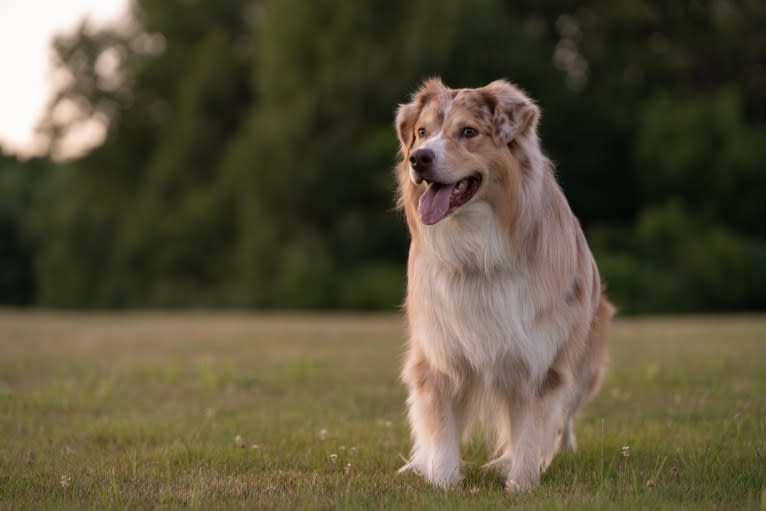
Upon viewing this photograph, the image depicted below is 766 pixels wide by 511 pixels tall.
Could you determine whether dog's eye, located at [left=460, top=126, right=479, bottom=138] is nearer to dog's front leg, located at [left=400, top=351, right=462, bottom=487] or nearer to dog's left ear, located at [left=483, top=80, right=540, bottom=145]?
dog's left ear, located at [left=483, top=80, right=540, bottom=145]

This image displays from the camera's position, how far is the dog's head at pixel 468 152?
4.61 meters

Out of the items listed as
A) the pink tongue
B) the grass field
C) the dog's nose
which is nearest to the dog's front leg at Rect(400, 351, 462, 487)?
the grass field

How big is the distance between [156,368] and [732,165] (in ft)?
68.1

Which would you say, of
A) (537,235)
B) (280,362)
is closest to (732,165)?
(280,362)

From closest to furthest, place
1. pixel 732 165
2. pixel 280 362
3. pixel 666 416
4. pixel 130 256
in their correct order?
pixel 666 416 → pixel 280 362 → pixel 732 165 → pixel 130 256

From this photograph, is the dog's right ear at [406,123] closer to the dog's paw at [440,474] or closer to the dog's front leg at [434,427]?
the dog's front leg at [434,427]

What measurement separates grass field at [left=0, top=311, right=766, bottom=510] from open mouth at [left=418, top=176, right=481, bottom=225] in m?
1.39

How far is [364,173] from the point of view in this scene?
2777 centimetres

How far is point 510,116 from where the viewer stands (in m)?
4.76

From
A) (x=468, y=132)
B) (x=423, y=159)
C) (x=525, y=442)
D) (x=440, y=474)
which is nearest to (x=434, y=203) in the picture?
(x=423, y=159)

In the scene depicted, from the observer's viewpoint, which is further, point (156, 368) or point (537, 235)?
point (156, 368)

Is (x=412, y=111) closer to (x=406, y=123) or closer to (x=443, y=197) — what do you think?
(x=406, y=123)

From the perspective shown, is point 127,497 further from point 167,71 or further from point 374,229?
point 167,71

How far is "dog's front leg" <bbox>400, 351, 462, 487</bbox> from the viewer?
4.86 m
